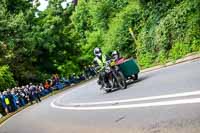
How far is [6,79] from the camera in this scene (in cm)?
4384

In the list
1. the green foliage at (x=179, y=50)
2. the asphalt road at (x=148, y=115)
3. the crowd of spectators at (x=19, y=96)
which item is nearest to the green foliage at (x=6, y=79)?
the crowd of spectators at (x=19, y=96)

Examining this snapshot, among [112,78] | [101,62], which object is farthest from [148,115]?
[101,62]

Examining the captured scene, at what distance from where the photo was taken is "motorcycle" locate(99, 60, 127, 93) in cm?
1978

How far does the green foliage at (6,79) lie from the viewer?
43.1m

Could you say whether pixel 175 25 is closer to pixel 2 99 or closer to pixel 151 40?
pixel 151 40

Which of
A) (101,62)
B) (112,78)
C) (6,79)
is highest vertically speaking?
(6,79)

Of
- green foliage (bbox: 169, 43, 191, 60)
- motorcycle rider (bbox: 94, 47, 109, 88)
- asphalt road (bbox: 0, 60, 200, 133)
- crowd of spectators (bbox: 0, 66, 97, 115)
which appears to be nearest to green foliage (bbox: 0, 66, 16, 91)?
crowd of spectators (bbox: 0, 66, 97, 115)

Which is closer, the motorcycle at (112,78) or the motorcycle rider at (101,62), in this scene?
the motorcycle at (112,78)

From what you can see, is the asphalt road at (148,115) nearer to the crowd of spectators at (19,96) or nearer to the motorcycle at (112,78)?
the motorcycle at (112,78)

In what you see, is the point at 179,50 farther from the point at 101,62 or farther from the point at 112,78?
the point at 101,62

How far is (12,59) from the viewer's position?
48031 millimetres

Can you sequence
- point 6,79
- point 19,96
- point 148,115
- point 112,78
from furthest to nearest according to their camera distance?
point 6,79 < point 19,96 < point 112,78 < point 148,115

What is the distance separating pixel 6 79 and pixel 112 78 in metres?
24.8

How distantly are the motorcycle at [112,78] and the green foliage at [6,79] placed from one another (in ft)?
76.6
